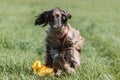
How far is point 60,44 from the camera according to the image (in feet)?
29.5

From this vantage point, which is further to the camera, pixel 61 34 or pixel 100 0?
pixel 100 0

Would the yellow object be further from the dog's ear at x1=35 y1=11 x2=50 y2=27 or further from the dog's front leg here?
the dog's ear at x1=35 y1=11 x2=50 y2=27

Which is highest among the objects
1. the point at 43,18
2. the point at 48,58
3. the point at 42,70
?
the point at 43,18

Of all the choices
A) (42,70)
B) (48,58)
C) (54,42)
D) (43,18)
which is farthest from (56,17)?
(42,70)

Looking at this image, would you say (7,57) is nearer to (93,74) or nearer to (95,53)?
(93,74)

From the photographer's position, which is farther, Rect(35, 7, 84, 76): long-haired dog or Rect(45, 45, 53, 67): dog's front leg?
Rect(45, 45, 53, 67): dog's front leg

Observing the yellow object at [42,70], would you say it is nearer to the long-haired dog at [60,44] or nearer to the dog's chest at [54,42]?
the long-haired dog at [60,44]

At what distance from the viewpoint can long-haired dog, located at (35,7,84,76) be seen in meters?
8.90

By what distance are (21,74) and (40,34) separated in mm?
8866

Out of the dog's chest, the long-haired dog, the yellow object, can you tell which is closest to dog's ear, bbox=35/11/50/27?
the long-haired dog

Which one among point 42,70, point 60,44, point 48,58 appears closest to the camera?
point 42,70

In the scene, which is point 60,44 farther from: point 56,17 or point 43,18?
point 43,18

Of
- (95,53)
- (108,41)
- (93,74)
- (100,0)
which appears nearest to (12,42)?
(95,53)

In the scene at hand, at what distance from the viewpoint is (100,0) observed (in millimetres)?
44594
